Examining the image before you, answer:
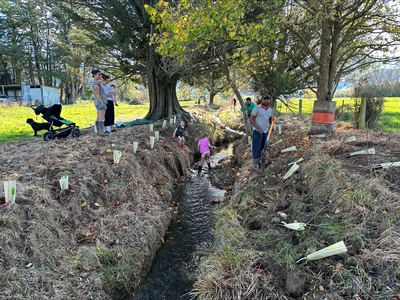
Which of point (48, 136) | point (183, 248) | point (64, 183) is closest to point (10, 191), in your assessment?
point (64, 183)

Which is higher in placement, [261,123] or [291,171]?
[261,123]

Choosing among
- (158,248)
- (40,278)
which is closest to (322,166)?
(158,248)

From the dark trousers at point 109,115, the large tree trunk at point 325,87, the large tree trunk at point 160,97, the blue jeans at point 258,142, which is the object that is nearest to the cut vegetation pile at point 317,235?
the blue jeans at point 258,142

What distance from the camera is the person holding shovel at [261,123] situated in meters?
5.64

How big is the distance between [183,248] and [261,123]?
10.5 feet

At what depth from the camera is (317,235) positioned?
3.40 meters

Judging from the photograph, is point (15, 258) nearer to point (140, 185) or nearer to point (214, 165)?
point (140, 185)

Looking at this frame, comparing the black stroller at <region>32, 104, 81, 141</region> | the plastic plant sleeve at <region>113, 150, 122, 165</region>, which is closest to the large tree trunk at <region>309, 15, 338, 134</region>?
the plastic plant sleeve at <region>113, 150, 122, 165</region>

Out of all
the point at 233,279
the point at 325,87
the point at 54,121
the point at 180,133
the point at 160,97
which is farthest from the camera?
the point at 160,97

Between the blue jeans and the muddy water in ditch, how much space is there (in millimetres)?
1718

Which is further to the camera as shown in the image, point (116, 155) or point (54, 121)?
point (54, 121)

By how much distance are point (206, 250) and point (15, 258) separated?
284 cm

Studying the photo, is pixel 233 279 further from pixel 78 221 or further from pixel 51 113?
pixel 51 113

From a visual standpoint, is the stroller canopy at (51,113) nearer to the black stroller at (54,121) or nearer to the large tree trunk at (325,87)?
the black stroller at (54,121)
